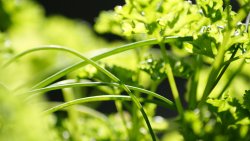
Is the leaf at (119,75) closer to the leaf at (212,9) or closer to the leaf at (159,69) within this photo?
the leaf at (159,69)

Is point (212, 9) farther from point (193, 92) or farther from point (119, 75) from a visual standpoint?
point (119, 75)

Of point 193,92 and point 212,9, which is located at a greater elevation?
point 212,9

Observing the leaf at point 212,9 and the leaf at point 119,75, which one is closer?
the leaf at point 212,9

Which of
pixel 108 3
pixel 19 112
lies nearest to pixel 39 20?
pixel 19 112

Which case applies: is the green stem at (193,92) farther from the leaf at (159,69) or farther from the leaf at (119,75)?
the leaf at (119,75)

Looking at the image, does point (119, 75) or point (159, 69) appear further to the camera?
point (119, 75)

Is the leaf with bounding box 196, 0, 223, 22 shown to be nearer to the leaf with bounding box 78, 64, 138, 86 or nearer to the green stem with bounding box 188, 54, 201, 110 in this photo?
the green stem with bounding box 188, 54, 201, 110

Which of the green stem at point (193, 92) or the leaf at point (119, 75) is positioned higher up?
the leaf at point (119, 75)

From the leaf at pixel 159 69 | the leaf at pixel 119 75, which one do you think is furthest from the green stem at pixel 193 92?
the leaf at pixel 119 75

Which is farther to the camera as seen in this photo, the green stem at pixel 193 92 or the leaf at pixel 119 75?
A: the leaf at pixel 119 75

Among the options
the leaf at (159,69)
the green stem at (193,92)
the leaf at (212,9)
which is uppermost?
the leaf at (212,9)

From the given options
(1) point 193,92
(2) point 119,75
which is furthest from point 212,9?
(2) point 119,75

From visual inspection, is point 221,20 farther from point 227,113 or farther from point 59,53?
point 59,53
